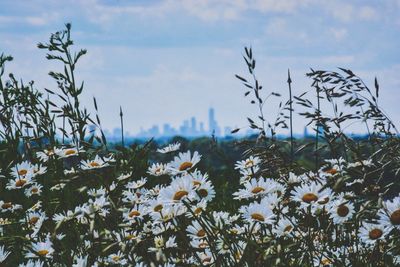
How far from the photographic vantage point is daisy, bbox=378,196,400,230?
2066 mm

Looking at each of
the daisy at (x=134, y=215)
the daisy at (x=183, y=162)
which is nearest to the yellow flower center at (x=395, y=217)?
the daisy at (x=183, y=162)

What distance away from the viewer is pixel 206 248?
2590 mm

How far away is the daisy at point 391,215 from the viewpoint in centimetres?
207

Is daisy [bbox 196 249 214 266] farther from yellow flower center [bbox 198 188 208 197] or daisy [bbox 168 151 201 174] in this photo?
daisy [bbox 168 151 201 174]

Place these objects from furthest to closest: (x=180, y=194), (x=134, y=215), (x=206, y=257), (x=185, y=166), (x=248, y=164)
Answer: (x=248, y=164) → (x=134, y=215) → (x=185, y=166) → (x=206, y=257) → (x=180, y=194)

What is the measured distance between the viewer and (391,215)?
82.7 inches

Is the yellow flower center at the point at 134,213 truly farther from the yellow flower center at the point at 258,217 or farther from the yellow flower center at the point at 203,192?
the yellow flower center at the point at 258,217

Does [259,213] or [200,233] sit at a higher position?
[259,213]

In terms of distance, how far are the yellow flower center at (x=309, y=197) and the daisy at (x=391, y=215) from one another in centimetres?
43

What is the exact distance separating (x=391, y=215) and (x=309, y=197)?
1.65ft

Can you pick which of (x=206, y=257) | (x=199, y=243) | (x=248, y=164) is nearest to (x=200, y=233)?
(x=199, y=243)

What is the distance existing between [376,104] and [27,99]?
2522 millimetres

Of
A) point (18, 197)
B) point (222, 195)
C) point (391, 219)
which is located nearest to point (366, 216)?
point (391, 219)

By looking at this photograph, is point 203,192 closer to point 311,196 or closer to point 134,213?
point 311,196
